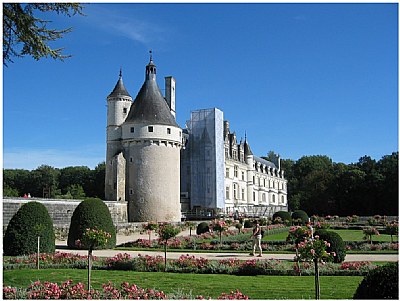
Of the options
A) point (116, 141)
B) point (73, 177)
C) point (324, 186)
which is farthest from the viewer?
point (73, 177)

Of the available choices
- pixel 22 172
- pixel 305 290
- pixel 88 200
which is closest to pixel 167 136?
pixel 88 200

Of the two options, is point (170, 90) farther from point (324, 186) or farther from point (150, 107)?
point (324, 186)

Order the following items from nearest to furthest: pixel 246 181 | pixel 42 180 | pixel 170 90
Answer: pixel 170 90
pixel 246 181
pixel 42 180

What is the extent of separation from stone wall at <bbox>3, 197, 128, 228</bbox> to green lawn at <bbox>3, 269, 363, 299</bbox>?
11.3m

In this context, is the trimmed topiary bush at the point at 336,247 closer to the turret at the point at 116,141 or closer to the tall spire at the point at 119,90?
the turret at the point at 116,141

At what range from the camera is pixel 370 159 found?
166 ft

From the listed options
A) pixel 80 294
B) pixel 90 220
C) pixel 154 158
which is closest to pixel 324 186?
pixel 154 158

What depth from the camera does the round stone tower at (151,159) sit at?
2911 cm

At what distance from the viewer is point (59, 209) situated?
23734 millimetres

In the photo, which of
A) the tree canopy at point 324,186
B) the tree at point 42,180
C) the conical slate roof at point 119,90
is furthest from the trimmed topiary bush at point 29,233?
the tree at point 42,180

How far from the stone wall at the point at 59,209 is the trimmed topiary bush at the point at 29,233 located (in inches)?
276

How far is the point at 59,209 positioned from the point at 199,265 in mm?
15153

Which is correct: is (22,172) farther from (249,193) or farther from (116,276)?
(116,276)

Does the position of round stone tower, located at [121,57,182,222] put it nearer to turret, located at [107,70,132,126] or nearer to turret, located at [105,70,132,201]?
turret, located at [105,70,132,201]
